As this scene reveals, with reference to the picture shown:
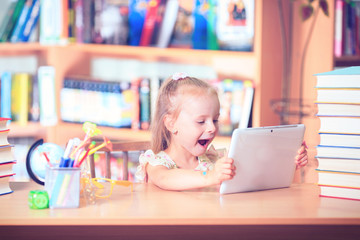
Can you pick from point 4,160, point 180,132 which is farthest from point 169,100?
point 4,160

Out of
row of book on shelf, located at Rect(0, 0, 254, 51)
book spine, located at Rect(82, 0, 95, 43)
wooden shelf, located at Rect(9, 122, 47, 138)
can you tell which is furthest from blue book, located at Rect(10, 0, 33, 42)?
wooden shelf, located at Rect(9, 122, 47, 138)

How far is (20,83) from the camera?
2979 millimetres

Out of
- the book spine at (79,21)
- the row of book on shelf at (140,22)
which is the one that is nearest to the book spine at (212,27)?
the row of book on shelf at (140,22)

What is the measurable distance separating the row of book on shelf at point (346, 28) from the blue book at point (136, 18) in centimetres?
102

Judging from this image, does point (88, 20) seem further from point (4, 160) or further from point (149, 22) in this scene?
point (4, 160)

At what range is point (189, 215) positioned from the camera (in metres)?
1.12

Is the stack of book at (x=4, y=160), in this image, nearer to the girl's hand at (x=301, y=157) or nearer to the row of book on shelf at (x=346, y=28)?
the girl's hand at (x=301, y=157)

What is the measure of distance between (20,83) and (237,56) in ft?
4.04

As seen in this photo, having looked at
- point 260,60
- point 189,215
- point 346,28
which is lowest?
point 189,215

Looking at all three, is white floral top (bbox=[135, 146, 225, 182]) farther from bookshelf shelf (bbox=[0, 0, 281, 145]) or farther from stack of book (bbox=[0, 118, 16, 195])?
bookshelf shelf (bbox=[0, 0, 281, 145])

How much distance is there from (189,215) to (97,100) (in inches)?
73.5

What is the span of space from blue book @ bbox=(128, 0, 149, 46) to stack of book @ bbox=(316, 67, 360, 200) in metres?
1.66

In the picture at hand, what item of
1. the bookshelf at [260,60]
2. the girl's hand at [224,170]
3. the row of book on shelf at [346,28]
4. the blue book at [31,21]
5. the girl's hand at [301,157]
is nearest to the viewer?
the girl's hand at [224,170]

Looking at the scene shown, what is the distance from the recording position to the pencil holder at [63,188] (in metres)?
1.18
